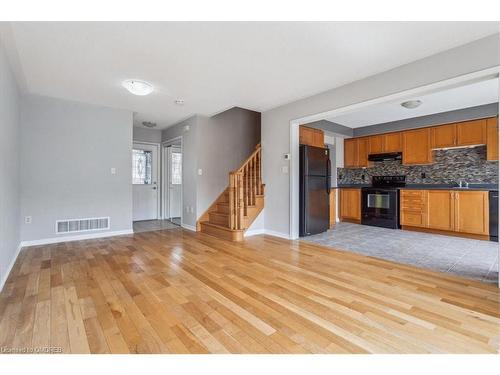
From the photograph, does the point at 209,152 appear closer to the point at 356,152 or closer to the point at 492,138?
the point at 356,152

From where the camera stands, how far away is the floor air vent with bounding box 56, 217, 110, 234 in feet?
13.4

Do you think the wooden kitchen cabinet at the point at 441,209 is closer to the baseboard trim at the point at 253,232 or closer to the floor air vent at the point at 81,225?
the baseboard trim at the point at 253,232

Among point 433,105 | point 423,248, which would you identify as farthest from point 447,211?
point 433,105

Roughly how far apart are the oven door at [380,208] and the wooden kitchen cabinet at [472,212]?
3.39 feet

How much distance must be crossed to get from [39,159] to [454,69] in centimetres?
561

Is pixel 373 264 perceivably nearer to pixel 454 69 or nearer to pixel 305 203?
pixel 305 203

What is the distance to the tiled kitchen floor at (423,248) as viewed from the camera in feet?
9.32

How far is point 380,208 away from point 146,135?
586cm

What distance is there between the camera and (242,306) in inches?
75.6

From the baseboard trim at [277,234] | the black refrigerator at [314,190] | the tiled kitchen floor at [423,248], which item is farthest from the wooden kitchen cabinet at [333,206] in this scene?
the baseboard trim at [277,234]
